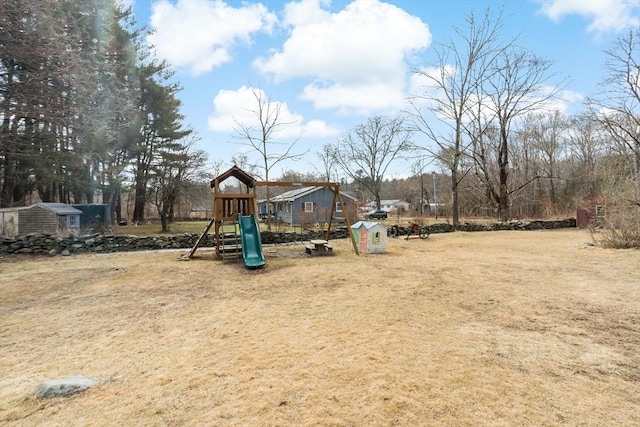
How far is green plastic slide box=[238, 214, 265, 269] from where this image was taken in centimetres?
897

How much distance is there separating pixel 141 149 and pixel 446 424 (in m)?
26.7

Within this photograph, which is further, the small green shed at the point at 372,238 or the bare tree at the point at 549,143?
the bare tree at the point at 549,143

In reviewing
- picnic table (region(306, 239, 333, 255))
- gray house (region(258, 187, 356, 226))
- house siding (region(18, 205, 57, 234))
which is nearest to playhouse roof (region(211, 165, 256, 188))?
picnic table (region(306, 239, 333, 255))

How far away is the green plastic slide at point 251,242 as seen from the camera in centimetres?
897

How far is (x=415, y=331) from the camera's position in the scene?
4.14m

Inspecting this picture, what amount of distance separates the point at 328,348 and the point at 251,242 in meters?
6.59

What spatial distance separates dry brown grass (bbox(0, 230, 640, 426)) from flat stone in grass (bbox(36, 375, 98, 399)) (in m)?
0.10

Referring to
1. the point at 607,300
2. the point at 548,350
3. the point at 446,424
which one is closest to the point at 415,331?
the point at 548,350

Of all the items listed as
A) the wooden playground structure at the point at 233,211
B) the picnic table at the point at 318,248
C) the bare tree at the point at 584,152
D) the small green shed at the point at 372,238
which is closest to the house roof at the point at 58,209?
the wooden playground structure at the point at 233,211

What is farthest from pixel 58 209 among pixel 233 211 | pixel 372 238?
pixel 372 238

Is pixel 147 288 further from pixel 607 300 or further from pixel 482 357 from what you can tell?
pixel 607 300

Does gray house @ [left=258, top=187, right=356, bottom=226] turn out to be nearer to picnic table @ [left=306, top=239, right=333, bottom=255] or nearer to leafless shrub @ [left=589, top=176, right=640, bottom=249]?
picnic table @ [left=306, top=239, right=333, bottom=255]

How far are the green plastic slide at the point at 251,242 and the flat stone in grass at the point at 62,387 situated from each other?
5.73m

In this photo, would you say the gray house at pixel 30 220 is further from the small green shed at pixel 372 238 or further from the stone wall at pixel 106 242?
the small green shed at pixel 372 238
